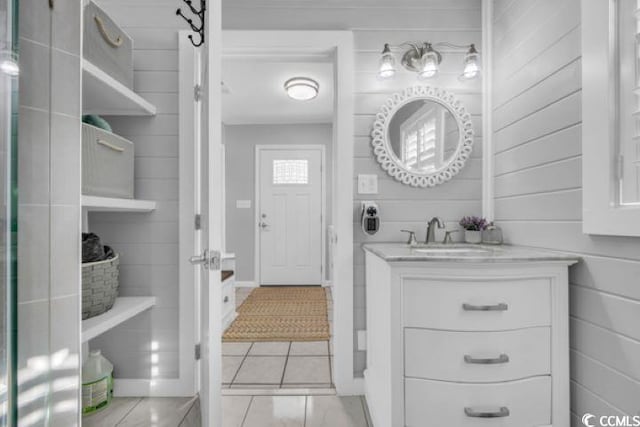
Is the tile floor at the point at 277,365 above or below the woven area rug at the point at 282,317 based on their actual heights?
below

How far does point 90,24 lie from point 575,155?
2.15 m

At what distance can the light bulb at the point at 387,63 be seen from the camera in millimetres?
1729

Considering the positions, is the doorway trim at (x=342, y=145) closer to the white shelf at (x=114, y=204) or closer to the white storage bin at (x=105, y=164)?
the white storage bin at (x=105, y=164)

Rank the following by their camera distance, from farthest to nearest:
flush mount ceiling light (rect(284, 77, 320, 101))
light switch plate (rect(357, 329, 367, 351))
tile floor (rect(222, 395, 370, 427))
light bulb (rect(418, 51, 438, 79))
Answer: flush mount ceiling light (rect(284, 77, 320, 101)), light switch plate (rect(357, 329, 367, 351)), light bulb (rect(418, 51, 438, 79)), tile floor (rect(222, 395, 370, 427))

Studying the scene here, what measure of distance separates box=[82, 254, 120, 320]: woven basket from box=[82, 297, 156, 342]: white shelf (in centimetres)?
4

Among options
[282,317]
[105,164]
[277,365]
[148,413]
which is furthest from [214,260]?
[282,317]

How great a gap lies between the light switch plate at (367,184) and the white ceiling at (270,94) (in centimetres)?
79

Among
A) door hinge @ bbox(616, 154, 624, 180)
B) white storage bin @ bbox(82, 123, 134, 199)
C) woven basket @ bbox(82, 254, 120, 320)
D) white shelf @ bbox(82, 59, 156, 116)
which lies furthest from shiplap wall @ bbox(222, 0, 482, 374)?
woven basket @ bbox(82, 254, 120, 320)

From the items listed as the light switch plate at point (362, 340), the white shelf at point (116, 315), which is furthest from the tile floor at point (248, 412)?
the white shelf at point (116, 315)

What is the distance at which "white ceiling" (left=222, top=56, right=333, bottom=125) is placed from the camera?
2.97 m

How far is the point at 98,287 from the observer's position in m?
1.46

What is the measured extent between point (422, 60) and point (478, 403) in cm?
168

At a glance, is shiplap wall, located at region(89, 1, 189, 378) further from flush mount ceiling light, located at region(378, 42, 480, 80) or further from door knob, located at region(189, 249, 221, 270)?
flush mount ceiling light, located at region(378, 42, 480, 80)

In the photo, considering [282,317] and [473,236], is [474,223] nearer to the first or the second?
[473,236]
